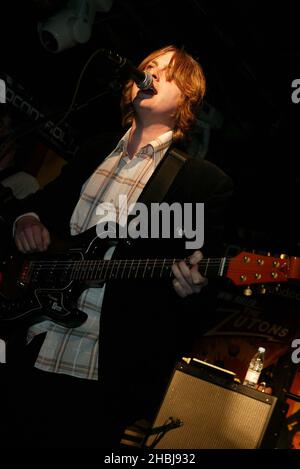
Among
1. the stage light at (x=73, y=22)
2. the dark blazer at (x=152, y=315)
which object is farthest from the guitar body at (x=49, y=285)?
the stage light at (x=73, y=22)

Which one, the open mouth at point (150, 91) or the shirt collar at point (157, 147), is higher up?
the open mouth at point (150, 91)

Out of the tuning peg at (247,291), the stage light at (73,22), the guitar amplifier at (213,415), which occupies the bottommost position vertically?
the guitar amplifier at (213,415)

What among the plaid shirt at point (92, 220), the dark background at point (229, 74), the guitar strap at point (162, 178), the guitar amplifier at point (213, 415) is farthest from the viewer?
the dark background at point (229, 74)

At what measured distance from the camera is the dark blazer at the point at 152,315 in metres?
1.68

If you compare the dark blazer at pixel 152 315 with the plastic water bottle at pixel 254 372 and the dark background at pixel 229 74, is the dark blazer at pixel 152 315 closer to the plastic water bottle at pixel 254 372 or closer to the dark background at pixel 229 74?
the dark background at pixel 229 74

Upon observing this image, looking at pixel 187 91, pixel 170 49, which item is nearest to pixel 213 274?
pixel 187 91

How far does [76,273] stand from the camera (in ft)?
6.35

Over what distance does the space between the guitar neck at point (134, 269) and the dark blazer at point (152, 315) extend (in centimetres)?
5

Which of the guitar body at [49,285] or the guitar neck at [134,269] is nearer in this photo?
the guitar neck at [134,269]

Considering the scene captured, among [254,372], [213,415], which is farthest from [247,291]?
[254,372]

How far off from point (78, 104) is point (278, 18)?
245cm

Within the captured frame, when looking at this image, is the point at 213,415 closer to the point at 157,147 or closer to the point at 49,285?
the point at 49,285

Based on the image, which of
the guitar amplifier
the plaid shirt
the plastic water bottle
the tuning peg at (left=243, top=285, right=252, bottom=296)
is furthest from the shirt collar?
the plastic water bottle

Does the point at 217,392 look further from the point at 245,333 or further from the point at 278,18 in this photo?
the point at 278,18
